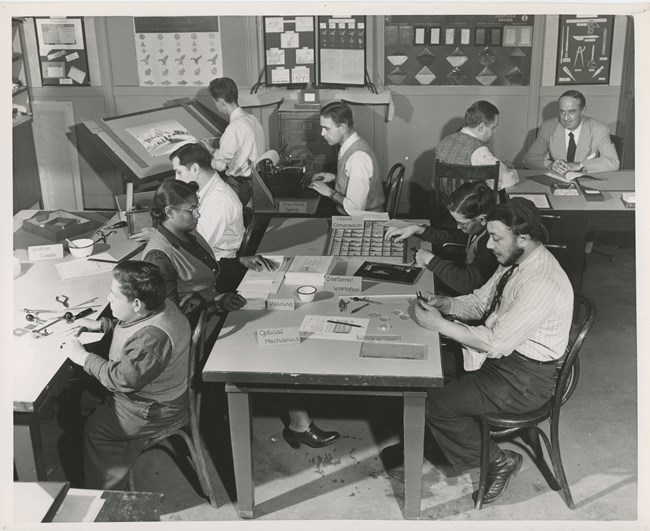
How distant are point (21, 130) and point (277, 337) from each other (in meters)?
3.96

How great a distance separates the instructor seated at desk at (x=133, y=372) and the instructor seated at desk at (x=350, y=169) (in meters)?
1.67

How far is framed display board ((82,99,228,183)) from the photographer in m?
4.89

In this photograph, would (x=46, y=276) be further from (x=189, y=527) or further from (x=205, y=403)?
(x=189, y=527)

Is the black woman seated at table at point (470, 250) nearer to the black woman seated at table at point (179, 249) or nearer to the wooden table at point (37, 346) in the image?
the black woman seated at table at point (179, 249)

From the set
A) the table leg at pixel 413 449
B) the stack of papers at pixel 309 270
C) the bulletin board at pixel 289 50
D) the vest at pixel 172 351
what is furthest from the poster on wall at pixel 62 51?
the table leg at pixel 413 449

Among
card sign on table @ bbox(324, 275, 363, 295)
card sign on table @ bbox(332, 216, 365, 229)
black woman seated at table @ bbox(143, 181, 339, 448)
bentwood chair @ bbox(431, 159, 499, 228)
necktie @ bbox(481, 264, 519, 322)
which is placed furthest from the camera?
bentwood chair @ bbox(431, 159, 499, 228)

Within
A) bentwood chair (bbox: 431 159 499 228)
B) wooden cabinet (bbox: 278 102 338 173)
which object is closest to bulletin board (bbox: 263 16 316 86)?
wooden cabinet (bbox: 278 102 338 173)

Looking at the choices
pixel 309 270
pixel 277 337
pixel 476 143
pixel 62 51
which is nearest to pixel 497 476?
pixel 277 337

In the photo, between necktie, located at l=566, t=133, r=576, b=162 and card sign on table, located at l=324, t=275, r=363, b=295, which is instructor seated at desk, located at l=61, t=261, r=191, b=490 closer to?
card sign on table, located at l=324, t=275, r=363, b=295

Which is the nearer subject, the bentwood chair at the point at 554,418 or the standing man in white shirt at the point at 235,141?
the bentwood chair at the point at 554,418

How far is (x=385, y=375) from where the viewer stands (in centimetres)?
261

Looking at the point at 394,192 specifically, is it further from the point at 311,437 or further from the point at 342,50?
the point at 342,50

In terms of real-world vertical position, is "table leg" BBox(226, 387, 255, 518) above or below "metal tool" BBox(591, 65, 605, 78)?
below

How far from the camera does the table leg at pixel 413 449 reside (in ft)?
8.82
